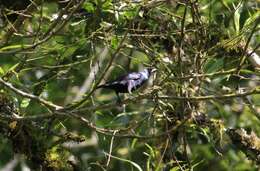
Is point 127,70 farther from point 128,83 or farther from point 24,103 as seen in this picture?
point 24,103

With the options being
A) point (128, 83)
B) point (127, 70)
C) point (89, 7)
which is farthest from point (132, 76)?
point (127, 70)

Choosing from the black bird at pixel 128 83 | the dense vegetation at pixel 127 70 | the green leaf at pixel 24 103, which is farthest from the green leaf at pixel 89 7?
the green leaf at pixel 24 103

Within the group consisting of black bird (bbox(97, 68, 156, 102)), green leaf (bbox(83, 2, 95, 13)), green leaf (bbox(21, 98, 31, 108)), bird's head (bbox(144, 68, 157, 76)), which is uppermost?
green leaf (bbox(83, 2, 95, 13))

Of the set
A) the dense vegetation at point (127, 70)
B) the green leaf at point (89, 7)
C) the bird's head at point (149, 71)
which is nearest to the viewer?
the dense vegetation at point (127, 70)

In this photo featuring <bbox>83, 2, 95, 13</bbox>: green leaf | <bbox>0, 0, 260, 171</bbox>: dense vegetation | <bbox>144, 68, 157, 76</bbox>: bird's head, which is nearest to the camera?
<bbox>0, 0, 260, 171</bbox>: dense vegetation

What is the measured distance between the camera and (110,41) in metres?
3.19

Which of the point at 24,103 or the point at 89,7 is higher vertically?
the point at 89,7

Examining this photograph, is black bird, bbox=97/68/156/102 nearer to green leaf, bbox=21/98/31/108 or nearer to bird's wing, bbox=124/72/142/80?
bird's wing, bbox=124/72/142/80

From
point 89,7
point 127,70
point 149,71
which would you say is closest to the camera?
point 89,7

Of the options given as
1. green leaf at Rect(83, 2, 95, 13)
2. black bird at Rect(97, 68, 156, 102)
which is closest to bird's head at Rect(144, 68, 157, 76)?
black bird at Rect(97, 68, 156, 102)

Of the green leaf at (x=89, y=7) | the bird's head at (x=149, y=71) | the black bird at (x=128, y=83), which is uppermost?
the green leaf at (x=89, y=7)

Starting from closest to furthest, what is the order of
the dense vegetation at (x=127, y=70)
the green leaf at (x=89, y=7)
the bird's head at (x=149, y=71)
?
1. the dense vegetation at (x=127, y=70)
2. the green leaf at (x=89, y=7)
3. the bird's head at (x=149, y=71)

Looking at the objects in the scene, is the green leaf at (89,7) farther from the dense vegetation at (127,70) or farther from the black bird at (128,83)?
the black bird at (128,83)

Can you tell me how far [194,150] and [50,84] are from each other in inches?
43.9
